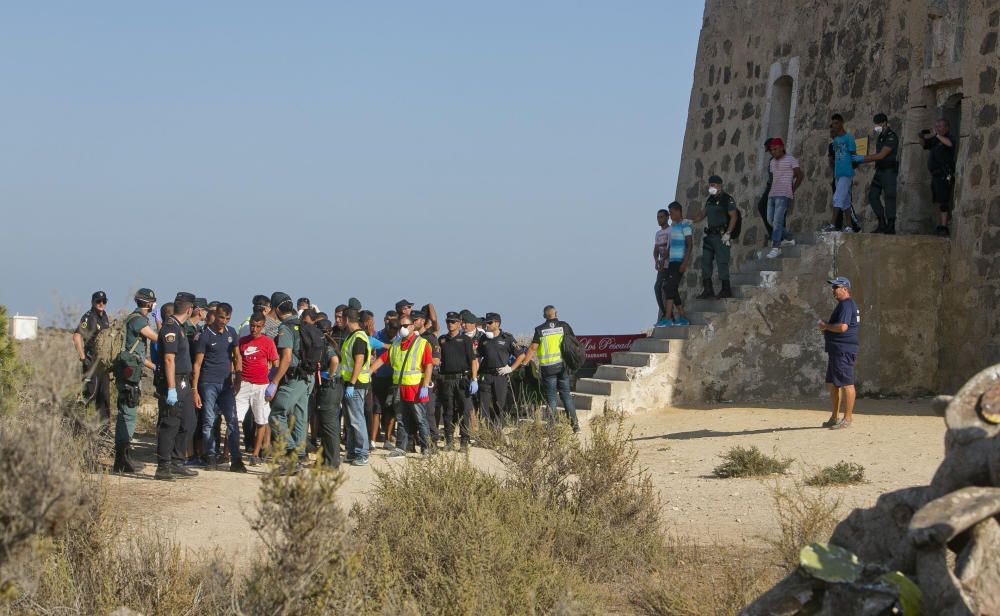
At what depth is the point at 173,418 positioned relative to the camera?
39.5 ft

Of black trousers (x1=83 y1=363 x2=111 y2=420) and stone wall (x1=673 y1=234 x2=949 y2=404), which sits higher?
stone wall (x1=673 y1=234 x2=949 y2=404)

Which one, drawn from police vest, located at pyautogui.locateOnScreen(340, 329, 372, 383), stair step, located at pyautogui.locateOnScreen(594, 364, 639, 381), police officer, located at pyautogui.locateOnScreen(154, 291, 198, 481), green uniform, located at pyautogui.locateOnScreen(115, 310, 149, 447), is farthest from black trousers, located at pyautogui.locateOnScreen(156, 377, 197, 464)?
stair step, located at pyautogui.locateOnScreen(594, 364, 639, 381)

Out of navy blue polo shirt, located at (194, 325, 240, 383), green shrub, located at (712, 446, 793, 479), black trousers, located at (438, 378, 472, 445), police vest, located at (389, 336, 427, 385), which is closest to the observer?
green shrub, located at (712, 446, 793, 479)

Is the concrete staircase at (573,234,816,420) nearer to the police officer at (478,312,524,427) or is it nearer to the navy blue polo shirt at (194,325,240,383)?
the police officer at (478,312,524,427)

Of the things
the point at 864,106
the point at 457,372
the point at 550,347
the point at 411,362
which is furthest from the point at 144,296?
the point at 864,106

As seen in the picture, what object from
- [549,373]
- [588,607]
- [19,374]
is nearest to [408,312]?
[549,373]

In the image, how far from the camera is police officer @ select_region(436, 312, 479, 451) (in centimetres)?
1470

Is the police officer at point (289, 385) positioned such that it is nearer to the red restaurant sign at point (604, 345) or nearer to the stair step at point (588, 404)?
the stair step at point (588, 404)

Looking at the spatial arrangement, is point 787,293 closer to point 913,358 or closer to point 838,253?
point 838,253

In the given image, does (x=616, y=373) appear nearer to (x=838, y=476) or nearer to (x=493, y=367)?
(x=493, y=367)

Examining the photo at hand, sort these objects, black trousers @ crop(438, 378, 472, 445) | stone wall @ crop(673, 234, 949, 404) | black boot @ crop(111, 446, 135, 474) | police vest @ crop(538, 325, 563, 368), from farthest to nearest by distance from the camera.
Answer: stone wall @ crop(673, 234, 949, 404) < police vest @ crop(538, 325, 563, 368) < black trousers @ crop(438, 378, 472, 445) < black boot @ crop(111, 446, 135, 474)

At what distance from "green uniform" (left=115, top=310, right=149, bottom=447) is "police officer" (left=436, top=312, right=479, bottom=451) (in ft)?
12.2

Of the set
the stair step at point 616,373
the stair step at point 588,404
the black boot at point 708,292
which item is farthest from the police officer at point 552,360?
the black boot at point 708,292

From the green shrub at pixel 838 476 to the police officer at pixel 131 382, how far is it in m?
6.26
